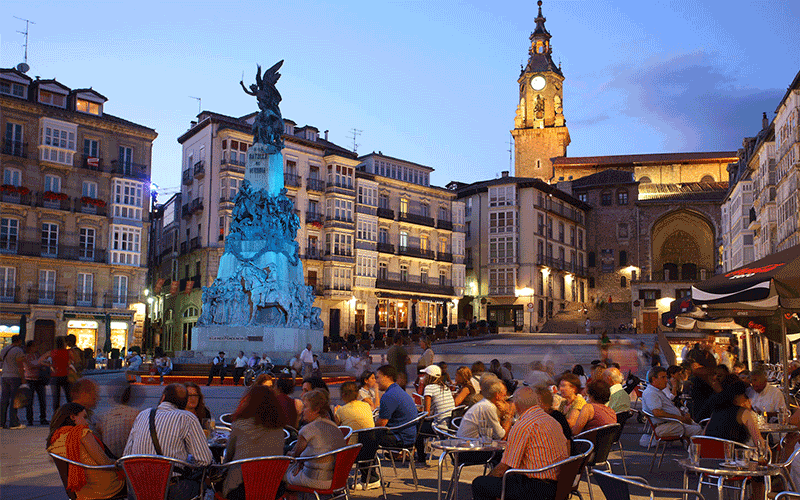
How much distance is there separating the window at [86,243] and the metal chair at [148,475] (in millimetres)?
38990

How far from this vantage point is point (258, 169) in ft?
84.4

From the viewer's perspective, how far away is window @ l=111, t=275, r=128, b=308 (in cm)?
4125

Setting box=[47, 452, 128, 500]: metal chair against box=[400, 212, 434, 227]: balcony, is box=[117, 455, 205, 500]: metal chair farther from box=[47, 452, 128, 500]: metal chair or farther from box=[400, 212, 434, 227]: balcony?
box=[400, 212, 434, 227]: balcony

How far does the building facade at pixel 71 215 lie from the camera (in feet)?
126

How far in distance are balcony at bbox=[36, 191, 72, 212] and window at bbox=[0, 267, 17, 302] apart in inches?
151

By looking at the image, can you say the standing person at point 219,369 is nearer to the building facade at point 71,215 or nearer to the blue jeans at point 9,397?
the blue jeans at point 9,397

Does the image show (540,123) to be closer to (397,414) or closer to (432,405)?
(432,405)

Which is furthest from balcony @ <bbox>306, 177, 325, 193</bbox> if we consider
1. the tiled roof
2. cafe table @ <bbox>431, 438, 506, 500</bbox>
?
cafe table @ <bbox>431, 438, 506, 500</bbox>

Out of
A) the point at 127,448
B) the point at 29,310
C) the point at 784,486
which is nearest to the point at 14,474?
the point at 127,448

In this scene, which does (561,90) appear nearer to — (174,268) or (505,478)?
(174,268)

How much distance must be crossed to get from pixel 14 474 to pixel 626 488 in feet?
22.7

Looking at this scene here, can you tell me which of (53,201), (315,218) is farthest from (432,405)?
(315,218)

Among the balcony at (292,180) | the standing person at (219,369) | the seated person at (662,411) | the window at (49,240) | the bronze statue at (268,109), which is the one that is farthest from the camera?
the balcony at (292,180)

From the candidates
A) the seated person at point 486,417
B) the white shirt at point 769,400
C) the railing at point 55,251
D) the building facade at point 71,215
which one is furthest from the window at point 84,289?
the white shirt at point 769,400
